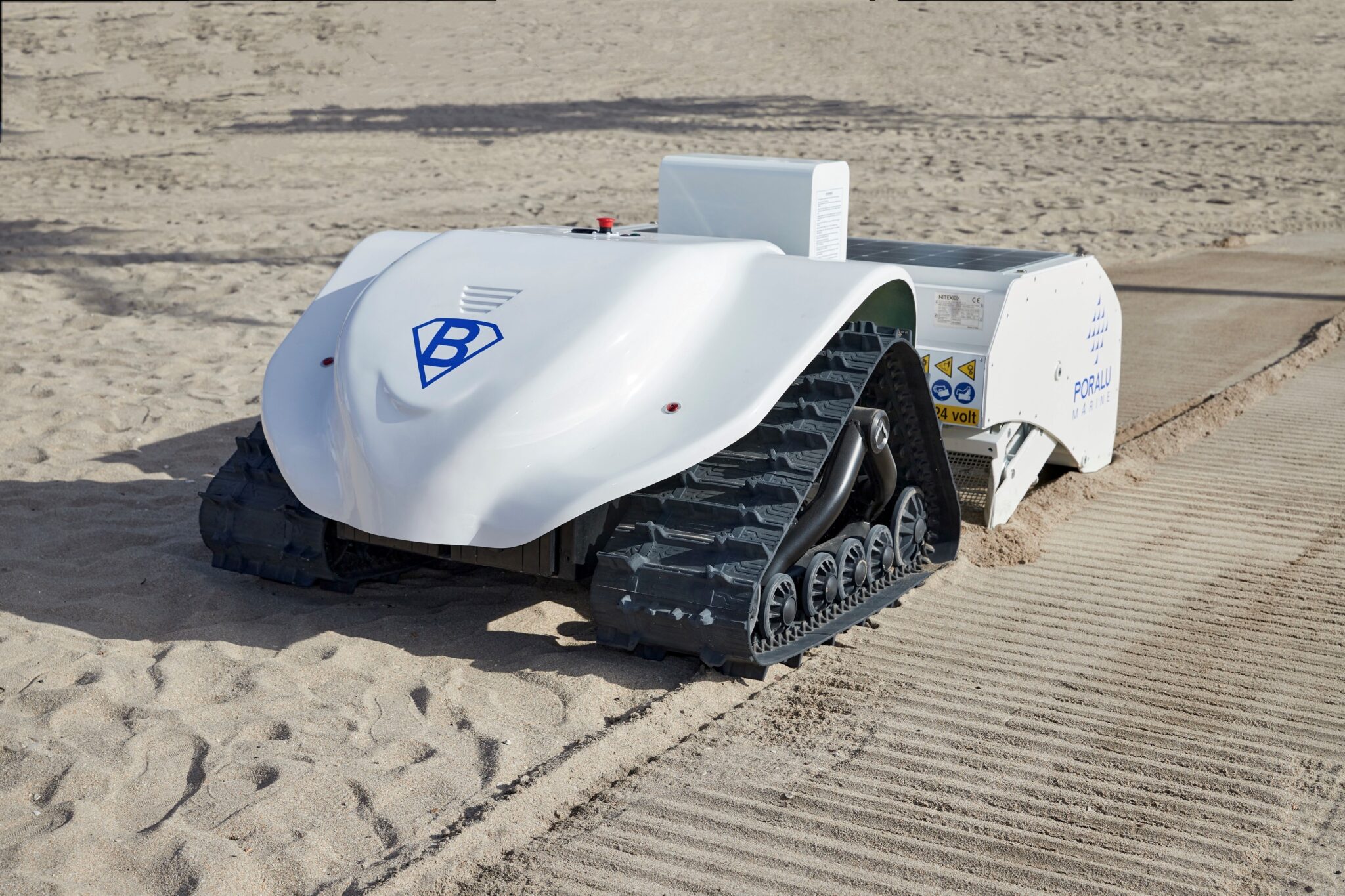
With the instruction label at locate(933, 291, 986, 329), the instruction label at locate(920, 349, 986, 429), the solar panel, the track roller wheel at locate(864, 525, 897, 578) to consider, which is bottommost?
the track roller wheel at locate(864, 525, 897, 578)

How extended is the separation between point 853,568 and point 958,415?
4.19 ft

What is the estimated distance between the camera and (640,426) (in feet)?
14.8

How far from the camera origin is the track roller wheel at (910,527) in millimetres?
5406

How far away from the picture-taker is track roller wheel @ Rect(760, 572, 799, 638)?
4480 mm

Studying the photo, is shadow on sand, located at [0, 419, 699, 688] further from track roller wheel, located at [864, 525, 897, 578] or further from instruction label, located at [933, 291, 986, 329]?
instruction label, located at [933, 291, 986, 329]

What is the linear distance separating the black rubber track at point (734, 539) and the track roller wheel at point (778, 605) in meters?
0.04

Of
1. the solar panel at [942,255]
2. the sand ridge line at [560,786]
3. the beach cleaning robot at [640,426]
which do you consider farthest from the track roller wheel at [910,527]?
the solar panel at [942,255]

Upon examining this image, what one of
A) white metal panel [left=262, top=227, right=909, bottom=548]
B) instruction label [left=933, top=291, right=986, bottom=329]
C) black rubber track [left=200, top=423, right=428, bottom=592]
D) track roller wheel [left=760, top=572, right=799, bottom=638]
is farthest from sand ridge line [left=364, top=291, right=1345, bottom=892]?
black rubber track [left=200, top=423, right=428, bottom=592]

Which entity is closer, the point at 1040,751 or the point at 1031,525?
the point at 1040,751

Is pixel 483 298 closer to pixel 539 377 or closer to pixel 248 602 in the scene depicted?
pixel 539 377

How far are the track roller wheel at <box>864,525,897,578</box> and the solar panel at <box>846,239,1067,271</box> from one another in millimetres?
1670

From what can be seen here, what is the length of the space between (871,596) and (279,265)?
881cm

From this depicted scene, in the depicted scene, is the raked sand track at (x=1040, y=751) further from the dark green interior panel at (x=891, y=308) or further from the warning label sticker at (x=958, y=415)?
the dark green interior panel at (x=891, y=308)

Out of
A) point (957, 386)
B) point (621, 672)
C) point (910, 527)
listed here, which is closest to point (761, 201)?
point (957, 386)
